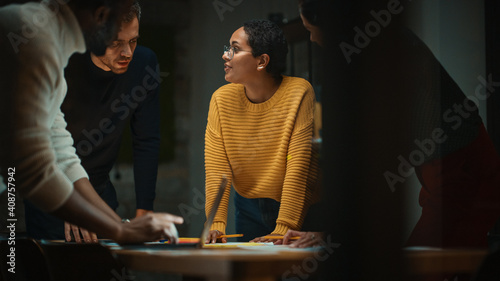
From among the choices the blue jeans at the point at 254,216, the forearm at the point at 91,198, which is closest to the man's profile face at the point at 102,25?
the forearm at the point at 91,198

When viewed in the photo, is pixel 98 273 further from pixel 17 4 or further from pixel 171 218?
pixel 17 4

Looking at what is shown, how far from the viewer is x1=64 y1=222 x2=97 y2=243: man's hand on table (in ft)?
6.53

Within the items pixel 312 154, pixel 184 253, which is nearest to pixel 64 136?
pixel 184 253

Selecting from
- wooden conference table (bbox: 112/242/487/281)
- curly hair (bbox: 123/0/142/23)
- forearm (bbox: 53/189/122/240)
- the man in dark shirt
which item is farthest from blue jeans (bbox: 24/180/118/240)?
curly hair (bbox: 123/0/142/23)

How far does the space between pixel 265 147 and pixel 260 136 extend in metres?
0.05

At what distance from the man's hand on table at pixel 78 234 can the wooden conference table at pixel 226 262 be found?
266 mm

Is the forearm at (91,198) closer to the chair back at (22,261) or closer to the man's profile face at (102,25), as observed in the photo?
the chair back at (22,261)

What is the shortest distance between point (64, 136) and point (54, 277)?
0.48m

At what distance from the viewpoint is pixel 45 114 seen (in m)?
1.82

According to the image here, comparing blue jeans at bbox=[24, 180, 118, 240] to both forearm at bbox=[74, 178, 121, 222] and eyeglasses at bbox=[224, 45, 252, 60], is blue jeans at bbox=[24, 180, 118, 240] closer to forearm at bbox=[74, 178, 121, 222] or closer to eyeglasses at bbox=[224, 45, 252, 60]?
forearm at bbox=[74, 178, 121, 222]

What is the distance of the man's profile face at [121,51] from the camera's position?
214 centimetres

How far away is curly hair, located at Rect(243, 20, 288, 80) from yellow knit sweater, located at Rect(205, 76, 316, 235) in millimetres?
82

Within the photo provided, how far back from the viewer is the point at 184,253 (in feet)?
5.42

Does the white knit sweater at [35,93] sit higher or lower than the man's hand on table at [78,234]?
higher
